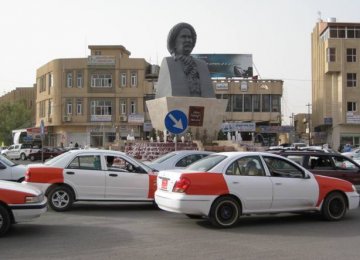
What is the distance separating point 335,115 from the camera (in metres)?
67.8

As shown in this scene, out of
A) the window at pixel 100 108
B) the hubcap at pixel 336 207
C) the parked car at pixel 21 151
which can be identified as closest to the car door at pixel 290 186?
the hubcap at pixel 336 207

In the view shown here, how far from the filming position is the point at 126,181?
12078 millimetres

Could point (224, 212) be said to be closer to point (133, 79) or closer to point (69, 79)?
point (133, 79)

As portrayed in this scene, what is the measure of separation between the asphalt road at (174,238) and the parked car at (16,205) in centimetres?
30

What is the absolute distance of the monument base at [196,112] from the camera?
30.6m

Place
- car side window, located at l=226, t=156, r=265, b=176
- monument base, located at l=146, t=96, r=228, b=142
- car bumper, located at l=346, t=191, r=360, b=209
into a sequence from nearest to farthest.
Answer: car side window, located at l=226, t=156, r=265, b=176, car bumper, located at l=346, t=191, r=360, b=209, monument base, located at l=146, t=96, r=228, b=142

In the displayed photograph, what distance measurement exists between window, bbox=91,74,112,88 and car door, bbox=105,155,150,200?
6078 cm

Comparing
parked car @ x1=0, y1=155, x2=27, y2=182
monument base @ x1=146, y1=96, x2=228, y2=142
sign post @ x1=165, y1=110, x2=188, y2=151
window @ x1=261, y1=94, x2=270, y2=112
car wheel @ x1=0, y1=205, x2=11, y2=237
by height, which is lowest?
car wheel @ x1=0, y1=205, x2=11, y2=237

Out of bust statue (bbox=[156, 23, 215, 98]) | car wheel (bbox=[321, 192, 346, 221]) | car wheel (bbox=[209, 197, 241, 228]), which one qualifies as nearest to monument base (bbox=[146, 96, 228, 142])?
bust statue (bbox=[156, 23, 215, 98])

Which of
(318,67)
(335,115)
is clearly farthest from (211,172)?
(318,67)

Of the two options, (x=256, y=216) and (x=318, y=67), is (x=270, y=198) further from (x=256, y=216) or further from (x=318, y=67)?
(x=318, y=67)

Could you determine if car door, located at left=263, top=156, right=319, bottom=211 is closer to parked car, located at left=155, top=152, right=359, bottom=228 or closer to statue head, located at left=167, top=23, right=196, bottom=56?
parked car, located at left=155, top=152, right=359, bottom=228

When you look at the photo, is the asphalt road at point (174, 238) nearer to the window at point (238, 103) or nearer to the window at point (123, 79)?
the window at point (123, 79)

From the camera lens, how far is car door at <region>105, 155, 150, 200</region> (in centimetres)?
1204
